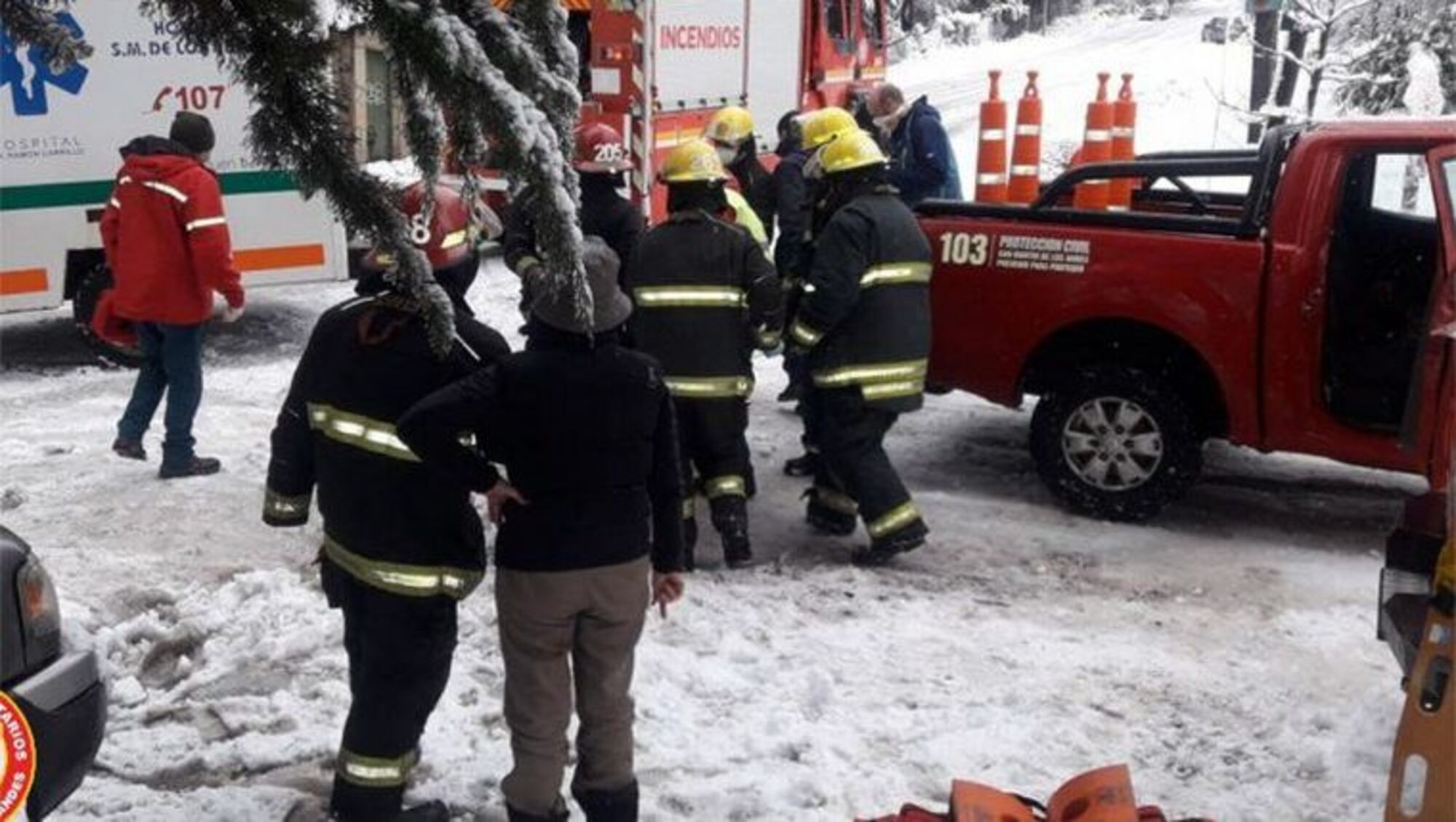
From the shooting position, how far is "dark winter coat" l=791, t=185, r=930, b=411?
6.18 metres

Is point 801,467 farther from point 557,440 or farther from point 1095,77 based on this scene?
point 1095,77

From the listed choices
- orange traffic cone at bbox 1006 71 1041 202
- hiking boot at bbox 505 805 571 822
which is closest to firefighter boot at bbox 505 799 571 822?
hiking boot at bbox 505 805 571 822

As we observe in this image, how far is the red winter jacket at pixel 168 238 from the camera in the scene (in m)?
6.95

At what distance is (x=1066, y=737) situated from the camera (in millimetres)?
4746

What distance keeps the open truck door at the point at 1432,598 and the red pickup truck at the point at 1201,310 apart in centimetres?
68

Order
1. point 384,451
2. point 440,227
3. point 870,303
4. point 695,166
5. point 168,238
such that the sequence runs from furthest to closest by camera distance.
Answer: point 168,238
point 870,303
point 695,166
point 384,451
point 440,227

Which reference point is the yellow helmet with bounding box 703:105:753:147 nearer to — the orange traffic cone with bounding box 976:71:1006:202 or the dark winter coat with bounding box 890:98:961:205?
the dark winter coat with bounding box 890:98:961:205

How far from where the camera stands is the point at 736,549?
631 centimetres

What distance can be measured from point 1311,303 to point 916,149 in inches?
146

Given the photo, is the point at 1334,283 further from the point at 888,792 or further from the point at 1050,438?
the point at 888,792

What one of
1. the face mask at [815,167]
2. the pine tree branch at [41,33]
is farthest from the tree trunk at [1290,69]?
the pine tree branch at [41,33]

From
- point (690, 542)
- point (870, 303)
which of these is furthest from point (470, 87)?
point (870, 303)

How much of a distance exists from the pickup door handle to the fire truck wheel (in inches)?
277

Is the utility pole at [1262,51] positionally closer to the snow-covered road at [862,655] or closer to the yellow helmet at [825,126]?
the snow-covered road at [862,655]
